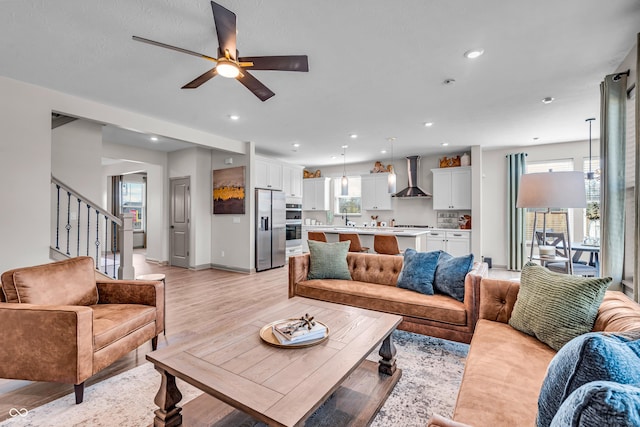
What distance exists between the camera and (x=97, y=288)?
2613 mm

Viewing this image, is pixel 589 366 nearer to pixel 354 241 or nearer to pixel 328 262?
pixel 328 262

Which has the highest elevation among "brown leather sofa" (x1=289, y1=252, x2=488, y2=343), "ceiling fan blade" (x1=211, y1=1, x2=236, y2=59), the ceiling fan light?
"ceiling fan blade" (x1=211, y1=1, x2=236, y2=59)

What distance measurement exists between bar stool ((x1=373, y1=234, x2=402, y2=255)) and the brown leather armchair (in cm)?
331

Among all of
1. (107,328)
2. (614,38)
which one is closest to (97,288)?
(107,328)

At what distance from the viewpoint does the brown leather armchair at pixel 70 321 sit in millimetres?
1851

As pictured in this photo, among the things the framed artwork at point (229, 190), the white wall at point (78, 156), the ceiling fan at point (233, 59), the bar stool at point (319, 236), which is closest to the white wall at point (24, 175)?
the white wall at point (78, 156)

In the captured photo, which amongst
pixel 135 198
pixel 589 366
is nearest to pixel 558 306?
pixel 589 366

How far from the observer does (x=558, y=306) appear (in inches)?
69.1

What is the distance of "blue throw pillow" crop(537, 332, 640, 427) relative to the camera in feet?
2.47

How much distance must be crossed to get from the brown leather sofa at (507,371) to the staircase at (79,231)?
3.96 meters

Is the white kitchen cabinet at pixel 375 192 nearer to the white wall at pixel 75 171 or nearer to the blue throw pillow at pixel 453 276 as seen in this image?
the blue throw pillow at pixel 453 276

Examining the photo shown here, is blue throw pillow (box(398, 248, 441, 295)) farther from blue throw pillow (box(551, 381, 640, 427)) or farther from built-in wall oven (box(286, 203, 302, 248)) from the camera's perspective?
built-in wall oven (box(286, 203, 302, 248))

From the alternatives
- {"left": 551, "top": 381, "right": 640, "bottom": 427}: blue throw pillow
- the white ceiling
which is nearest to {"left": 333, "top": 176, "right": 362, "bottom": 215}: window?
the white ceiling

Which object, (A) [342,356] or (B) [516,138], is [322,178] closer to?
(B) [516,138]
